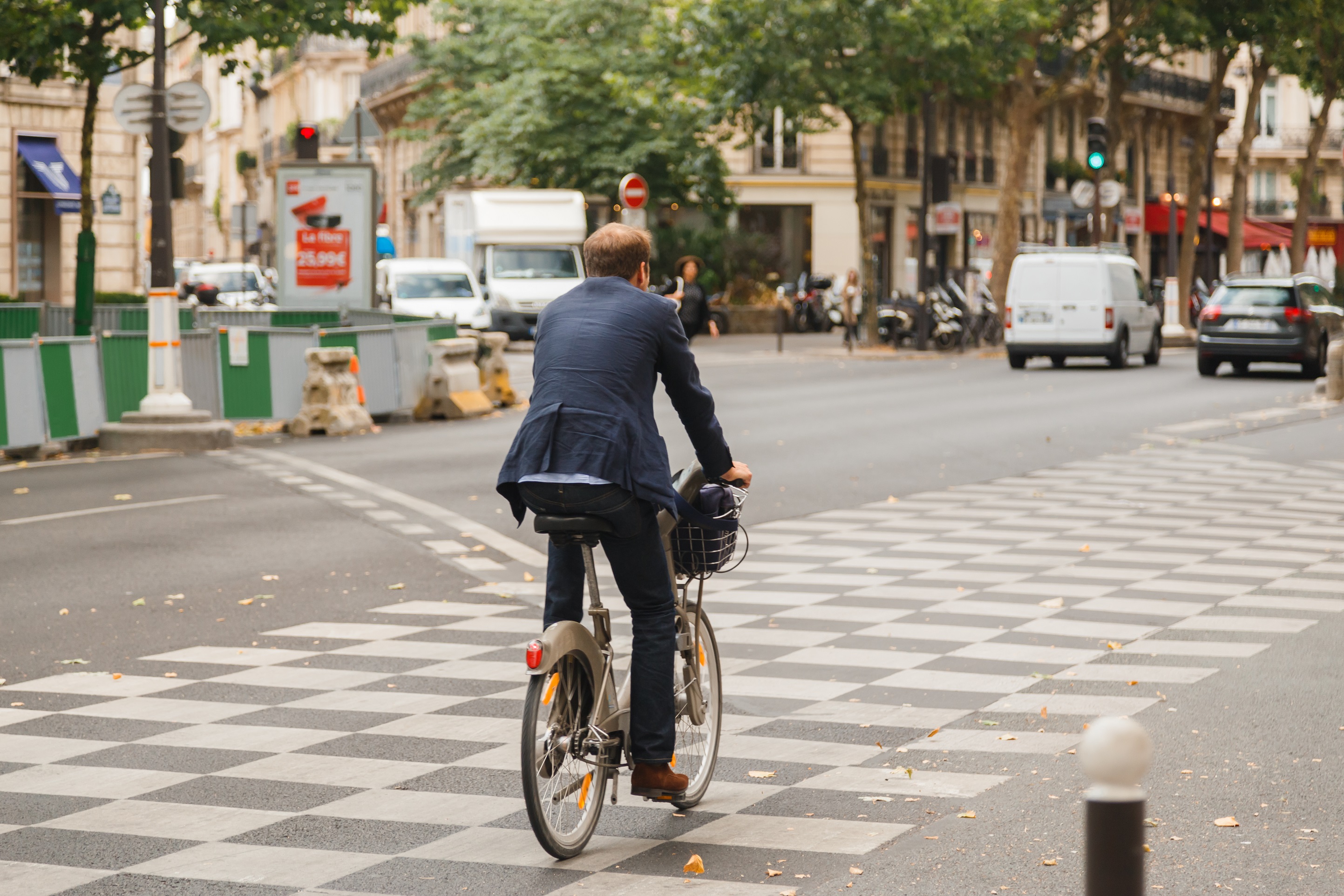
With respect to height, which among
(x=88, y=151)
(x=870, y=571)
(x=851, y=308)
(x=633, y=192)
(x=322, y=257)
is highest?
(x=88, y=151)

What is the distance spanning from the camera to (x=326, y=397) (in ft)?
64.1

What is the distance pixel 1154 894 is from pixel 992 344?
3562 centimetres

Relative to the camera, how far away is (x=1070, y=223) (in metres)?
65.4

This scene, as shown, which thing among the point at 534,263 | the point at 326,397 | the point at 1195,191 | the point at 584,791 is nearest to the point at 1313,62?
the point at 1195,191

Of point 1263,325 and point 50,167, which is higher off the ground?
point 50,167

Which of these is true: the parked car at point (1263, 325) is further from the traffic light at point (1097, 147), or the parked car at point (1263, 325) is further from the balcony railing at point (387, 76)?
the balcony railing at point (387, 76)

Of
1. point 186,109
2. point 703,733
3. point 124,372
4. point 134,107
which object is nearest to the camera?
point 703,733

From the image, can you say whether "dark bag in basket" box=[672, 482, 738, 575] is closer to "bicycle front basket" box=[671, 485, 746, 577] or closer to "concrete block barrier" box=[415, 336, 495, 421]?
"bicycle front basket" box=[671, 485, 746, 577]

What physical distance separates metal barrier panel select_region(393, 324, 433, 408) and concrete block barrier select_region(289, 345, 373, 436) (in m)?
Answer: 2.02

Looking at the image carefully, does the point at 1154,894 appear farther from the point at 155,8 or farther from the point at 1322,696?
the point at 155,8

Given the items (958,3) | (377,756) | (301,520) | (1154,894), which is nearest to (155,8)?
(301,520)

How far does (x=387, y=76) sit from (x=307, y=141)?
46.4 m

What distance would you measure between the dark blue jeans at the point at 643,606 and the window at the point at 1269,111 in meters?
87.4

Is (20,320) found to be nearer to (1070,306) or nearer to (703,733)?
(1070,306)
